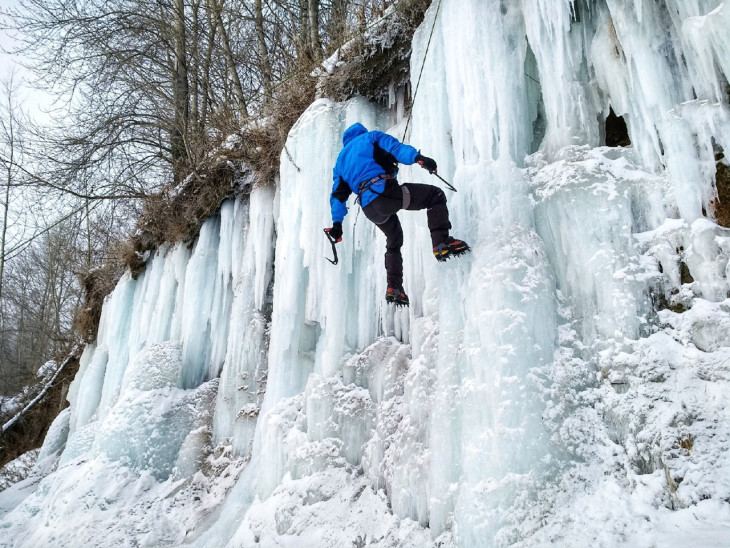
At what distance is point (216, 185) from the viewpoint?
21.1 ft

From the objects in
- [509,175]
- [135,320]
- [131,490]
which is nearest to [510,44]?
[509,175]

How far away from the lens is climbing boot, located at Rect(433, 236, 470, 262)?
3.24 m

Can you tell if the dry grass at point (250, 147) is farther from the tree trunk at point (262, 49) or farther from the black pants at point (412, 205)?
the black pants at point (412, 205)

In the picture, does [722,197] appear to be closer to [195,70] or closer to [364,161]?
[364,161]

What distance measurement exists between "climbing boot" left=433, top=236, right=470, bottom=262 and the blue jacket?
0.57m

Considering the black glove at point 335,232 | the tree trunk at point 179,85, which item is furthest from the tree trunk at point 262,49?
the black glove at point 335,232

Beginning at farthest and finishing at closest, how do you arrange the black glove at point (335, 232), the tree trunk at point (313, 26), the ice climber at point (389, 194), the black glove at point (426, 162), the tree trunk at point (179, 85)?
the tree trunk at point (179, 85) → the tree trunk at point (313, 26) → the black glove at point (335, 232) → the ice climber at point (389, 194) → the black glove at point (426, 162)

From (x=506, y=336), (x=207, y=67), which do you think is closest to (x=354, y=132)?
(x=506, y=336)

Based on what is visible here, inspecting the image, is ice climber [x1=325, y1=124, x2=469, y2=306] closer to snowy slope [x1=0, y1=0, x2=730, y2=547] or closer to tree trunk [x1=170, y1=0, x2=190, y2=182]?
snowy slope [x1=0, y1=0, x2=730, y2=547]

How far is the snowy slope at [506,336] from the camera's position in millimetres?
2568

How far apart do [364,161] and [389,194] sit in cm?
32

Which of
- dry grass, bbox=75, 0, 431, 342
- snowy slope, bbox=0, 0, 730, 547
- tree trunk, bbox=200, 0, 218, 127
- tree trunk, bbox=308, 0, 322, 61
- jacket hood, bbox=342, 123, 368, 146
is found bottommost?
snowy slope, bbox=0, 0, 730, 547

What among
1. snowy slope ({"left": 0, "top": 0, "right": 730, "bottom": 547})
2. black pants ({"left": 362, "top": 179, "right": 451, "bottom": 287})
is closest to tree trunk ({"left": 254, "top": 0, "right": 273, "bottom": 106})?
snowy slope ({"left": 0, "top": 0, "right": 730, "bottom": 547})

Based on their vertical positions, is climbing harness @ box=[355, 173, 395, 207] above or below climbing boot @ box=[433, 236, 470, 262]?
above
